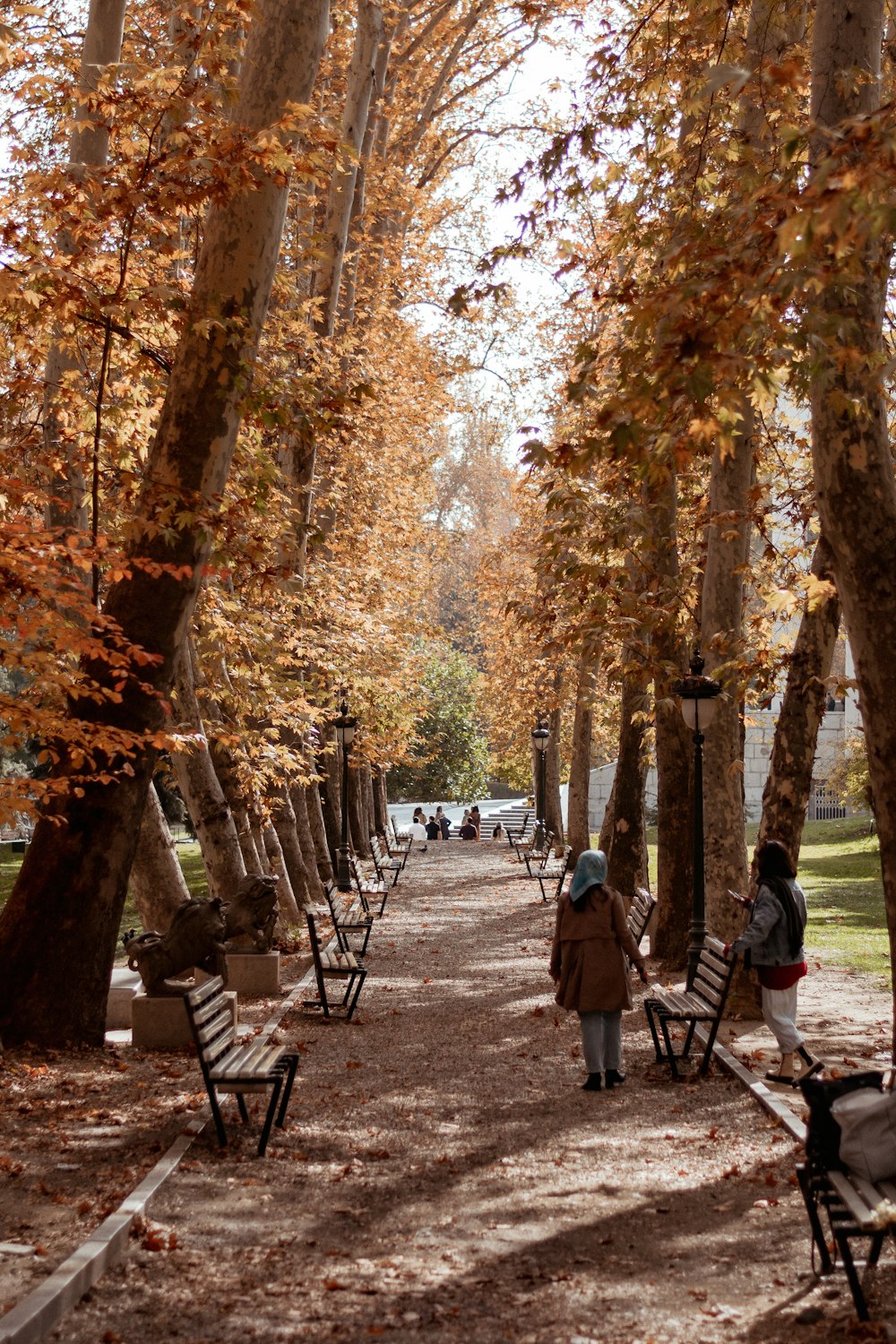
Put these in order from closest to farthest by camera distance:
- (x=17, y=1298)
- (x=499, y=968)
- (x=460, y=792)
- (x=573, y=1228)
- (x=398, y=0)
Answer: (x=17, y=1298), (x=573, y=1228), (x=499, y=968), (x=398, y=0), (x=460, y=792)

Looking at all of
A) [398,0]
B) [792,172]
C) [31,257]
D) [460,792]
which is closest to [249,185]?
[31,257]

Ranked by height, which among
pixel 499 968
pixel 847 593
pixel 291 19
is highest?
pixel 291 19

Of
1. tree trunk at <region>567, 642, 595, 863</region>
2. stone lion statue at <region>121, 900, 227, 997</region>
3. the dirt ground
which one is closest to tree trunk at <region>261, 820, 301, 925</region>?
the dirt ground

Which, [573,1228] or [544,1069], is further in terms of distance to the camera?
[544,1069]

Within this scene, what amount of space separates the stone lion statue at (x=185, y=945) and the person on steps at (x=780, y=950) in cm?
412

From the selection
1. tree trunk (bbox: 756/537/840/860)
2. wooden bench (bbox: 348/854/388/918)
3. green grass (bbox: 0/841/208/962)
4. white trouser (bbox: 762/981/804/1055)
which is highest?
tree trunk (bbox: 756/537/840/860)

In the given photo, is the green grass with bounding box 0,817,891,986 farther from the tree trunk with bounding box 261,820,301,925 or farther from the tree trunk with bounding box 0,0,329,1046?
the tree trunk with bounding box 0,0,329,1046

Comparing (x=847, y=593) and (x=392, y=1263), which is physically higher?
(x=847, y=593)

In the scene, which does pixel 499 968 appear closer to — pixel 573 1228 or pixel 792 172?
pixel 573 1228

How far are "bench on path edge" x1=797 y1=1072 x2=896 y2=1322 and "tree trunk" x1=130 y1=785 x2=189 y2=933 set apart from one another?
8.58m

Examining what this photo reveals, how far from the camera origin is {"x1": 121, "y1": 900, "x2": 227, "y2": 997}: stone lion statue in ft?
37.1

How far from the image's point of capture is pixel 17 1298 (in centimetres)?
511

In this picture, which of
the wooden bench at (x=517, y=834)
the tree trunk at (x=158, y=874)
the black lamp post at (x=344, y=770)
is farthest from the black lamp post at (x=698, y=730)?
the wooden bench at (x=517, y=834)

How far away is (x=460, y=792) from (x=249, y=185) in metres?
54.6
